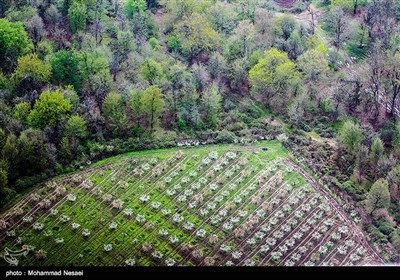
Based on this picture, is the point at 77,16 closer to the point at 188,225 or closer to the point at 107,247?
the point at 188,225

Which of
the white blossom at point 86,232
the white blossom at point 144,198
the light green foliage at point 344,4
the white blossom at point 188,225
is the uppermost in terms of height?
the light green foliage at point 344,4

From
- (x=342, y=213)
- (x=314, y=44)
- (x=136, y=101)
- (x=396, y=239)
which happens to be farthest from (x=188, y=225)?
(x=314, y=44)

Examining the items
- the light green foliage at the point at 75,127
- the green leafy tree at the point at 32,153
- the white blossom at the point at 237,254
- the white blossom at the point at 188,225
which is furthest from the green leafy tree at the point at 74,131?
the white blossom at the point at 237,254

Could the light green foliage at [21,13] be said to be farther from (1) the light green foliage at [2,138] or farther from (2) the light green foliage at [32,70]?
(1) the light green foliage at [2,138]

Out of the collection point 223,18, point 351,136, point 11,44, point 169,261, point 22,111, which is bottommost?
point 169,261

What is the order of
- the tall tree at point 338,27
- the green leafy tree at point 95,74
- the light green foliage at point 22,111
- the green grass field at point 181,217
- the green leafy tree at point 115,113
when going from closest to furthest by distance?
the green grass field at point 181,217, the light green foliage at point 22,111, the green leafy tree at point 115,113, the green leafy tree at point 95,74, the tall tree at point 338,27
